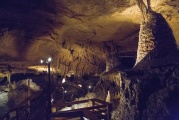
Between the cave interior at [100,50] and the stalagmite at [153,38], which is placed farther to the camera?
the stalagmite at [153,38]

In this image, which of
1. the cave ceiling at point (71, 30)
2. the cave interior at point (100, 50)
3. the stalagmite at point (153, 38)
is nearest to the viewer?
the cave interior at point (100, 50)

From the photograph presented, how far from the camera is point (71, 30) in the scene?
12.5 meters

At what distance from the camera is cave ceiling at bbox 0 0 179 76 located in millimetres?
10086

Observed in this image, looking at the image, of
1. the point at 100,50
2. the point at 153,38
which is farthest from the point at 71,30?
the point at 153,38

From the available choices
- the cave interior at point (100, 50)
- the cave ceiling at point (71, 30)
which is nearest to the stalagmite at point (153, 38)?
the cave interior at point (100, 50)

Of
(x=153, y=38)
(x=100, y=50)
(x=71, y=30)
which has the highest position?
(x=71, y=30)

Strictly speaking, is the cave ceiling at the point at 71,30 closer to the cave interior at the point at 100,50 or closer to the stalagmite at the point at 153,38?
the cave interior at the point at 100,50

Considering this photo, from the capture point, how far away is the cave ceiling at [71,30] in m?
10.1

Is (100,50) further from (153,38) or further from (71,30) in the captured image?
(153,38)

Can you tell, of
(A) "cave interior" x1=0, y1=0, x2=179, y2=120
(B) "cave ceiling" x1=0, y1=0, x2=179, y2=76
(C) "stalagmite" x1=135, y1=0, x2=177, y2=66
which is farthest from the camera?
(B) "cave ceiling" x1=0, y1=0, x2=179, y2=76

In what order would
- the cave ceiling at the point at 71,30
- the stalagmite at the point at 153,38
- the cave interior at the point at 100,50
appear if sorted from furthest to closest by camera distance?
the cave ceiling at the point at 71,30
the stalagmite at the point at 153,38
the cave interior at the point at 100,50

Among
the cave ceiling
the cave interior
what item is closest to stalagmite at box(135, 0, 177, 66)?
the cave interior

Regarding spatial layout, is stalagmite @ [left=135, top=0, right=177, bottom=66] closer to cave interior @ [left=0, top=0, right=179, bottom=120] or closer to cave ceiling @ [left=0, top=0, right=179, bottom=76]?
cave interior @ [left=0, top=0, right=179, bottom=120]

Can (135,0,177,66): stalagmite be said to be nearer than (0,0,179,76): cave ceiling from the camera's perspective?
Yes
